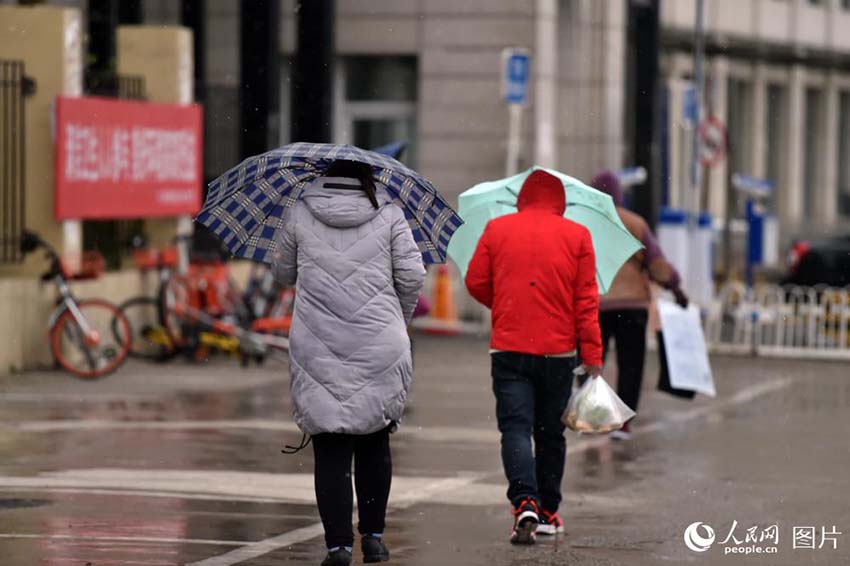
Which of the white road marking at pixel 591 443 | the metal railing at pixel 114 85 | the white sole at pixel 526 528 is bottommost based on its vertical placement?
the white road marking at pixel 591 443

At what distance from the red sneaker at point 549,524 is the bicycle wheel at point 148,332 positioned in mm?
9851

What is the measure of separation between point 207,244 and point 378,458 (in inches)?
564

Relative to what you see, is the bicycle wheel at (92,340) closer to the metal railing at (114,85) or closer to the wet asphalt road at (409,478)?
the wet asphalt road at (409,478)

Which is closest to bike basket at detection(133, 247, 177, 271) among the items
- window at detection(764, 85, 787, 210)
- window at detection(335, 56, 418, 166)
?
window at detection(335, 56, 418, 166)

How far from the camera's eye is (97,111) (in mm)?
19188

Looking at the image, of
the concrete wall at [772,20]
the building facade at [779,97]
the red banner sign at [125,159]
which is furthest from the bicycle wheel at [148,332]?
the concrete wall at [772,20]

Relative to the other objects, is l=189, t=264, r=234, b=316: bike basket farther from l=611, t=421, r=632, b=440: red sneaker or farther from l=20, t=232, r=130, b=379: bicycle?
l=611, t=421, r=632, b=440: red sneaker

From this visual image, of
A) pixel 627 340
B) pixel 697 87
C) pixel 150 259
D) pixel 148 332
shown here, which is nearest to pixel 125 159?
pixel 150 259

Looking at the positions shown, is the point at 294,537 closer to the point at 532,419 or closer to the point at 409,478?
the point at 532,419

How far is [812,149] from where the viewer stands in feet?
187

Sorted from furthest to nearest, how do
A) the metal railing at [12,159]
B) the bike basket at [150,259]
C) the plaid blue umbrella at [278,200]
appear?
the bike basket at [150,259] < the metal railing at [12,159] < the plaid blue umbrella at [278,200]

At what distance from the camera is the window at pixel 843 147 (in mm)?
58844

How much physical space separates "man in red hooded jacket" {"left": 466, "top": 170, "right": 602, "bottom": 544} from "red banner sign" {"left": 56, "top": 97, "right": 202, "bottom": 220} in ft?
31.2
